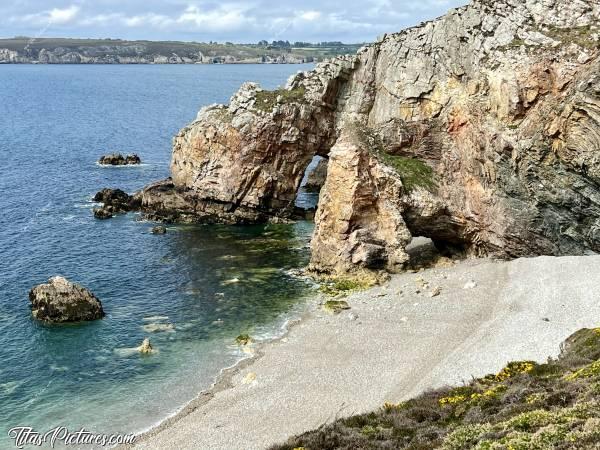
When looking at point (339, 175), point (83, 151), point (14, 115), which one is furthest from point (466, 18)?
point (14, 115)

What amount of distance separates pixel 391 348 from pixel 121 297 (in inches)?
888

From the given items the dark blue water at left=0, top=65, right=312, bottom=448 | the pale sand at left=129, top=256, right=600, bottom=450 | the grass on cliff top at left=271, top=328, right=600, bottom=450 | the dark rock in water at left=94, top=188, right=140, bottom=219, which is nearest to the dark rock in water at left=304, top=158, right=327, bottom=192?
the dark blue water at left=0, top=65, right=312, bottom=448

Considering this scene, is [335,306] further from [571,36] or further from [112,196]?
[112,196]

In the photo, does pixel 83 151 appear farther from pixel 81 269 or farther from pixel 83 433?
pixel 83 433

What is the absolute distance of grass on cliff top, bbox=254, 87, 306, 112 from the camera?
67375 millimetres

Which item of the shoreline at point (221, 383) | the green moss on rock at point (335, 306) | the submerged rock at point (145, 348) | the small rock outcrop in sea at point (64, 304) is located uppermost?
the small rock outcrop in sea at point (64, 304)

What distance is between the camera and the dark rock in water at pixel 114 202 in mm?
70438

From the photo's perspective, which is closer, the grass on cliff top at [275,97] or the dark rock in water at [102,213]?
the grass on cliff top at [275,97]

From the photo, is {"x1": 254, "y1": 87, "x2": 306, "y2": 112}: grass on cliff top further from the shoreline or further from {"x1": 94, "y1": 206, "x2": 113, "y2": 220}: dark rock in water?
the shoreline

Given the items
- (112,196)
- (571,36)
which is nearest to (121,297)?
(112,196)

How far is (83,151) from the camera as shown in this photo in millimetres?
106625

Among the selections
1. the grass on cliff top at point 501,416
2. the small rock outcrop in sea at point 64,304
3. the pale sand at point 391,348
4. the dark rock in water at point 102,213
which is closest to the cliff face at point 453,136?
the pale sand at point 391,348

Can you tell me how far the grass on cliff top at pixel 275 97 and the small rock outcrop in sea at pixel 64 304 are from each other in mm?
30454

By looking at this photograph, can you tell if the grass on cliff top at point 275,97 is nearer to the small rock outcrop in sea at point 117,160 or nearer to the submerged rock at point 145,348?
the submerged rock at point 145,348
